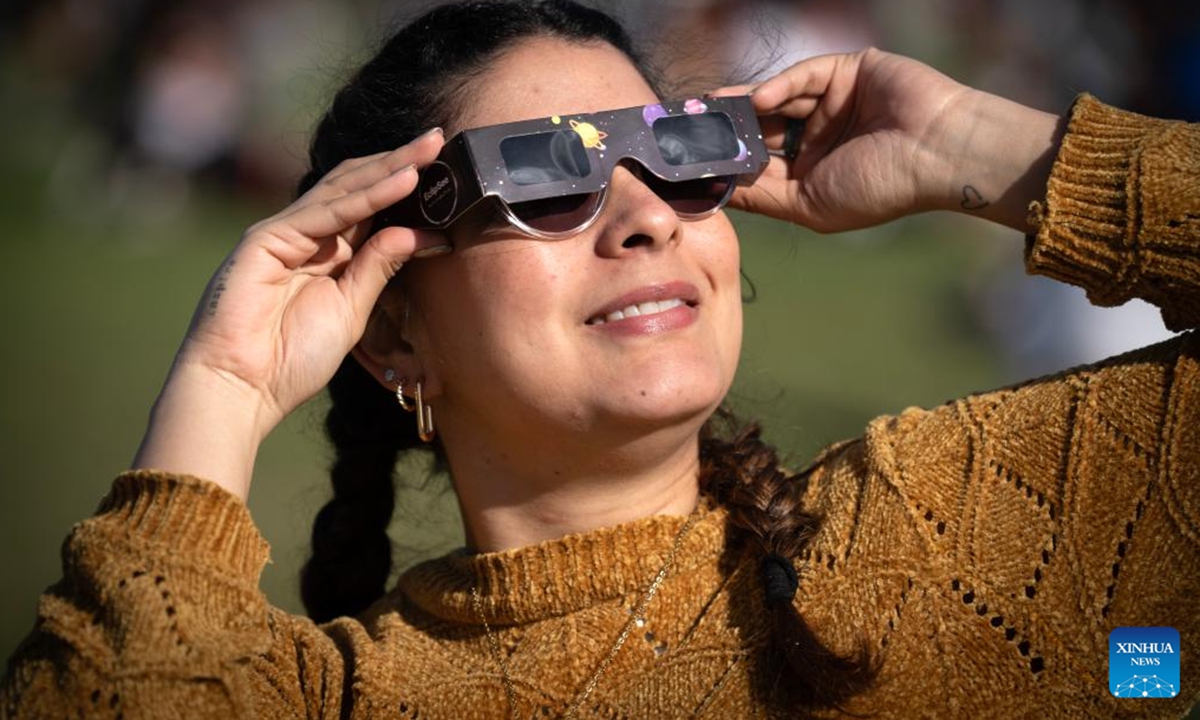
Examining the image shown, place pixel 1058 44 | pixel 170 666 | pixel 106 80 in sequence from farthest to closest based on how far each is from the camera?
pixel 106 80, pixel 1058 44, pixel 170 666

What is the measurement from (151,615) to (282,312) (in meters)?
0.70

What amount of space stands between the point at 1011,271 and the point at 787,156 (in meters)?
5.82

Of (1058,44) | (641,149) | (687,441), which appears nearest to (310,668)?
(687,441)

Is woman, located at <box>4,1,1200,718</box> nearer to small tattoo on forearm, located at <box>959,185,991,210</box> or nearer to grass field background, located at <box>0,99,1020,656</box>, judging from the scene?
small tattoo on forearm, located at <box>959,185,991,210</box>

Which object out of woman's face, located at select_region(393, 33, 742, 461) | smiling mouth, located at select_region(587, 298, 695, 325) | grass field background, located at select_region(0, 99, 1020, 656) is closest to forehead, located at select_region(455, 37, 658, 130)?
woman's face, located at select_region(393, 33, 742, 461)

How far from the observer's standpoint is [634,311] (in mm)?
2480

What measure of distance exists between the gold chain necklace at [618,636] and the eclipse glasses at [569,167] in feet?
2.14

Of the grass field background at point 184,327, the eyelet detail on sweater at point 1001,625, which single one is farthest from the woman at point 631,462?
the grass field background at point 184,327

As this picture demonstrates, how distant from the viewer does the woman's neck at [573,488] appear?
2.57 metres

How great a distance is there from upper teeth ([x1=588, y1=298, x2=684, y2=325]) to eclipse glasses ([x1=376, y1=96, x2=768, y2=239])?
18 cm

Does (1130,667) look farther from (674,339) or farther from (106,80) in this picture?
(106,80)

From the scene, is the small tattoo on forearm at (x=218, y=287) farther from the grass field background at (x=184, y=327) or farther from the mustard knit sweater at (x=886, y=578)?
the grass field background at (x=184, y=327)

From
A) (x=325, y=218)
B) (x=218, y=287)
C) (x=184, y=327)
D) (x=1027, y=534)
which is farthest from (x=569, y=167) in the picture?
(x=184, y=327)

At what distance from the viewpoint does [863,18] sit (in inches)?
468
